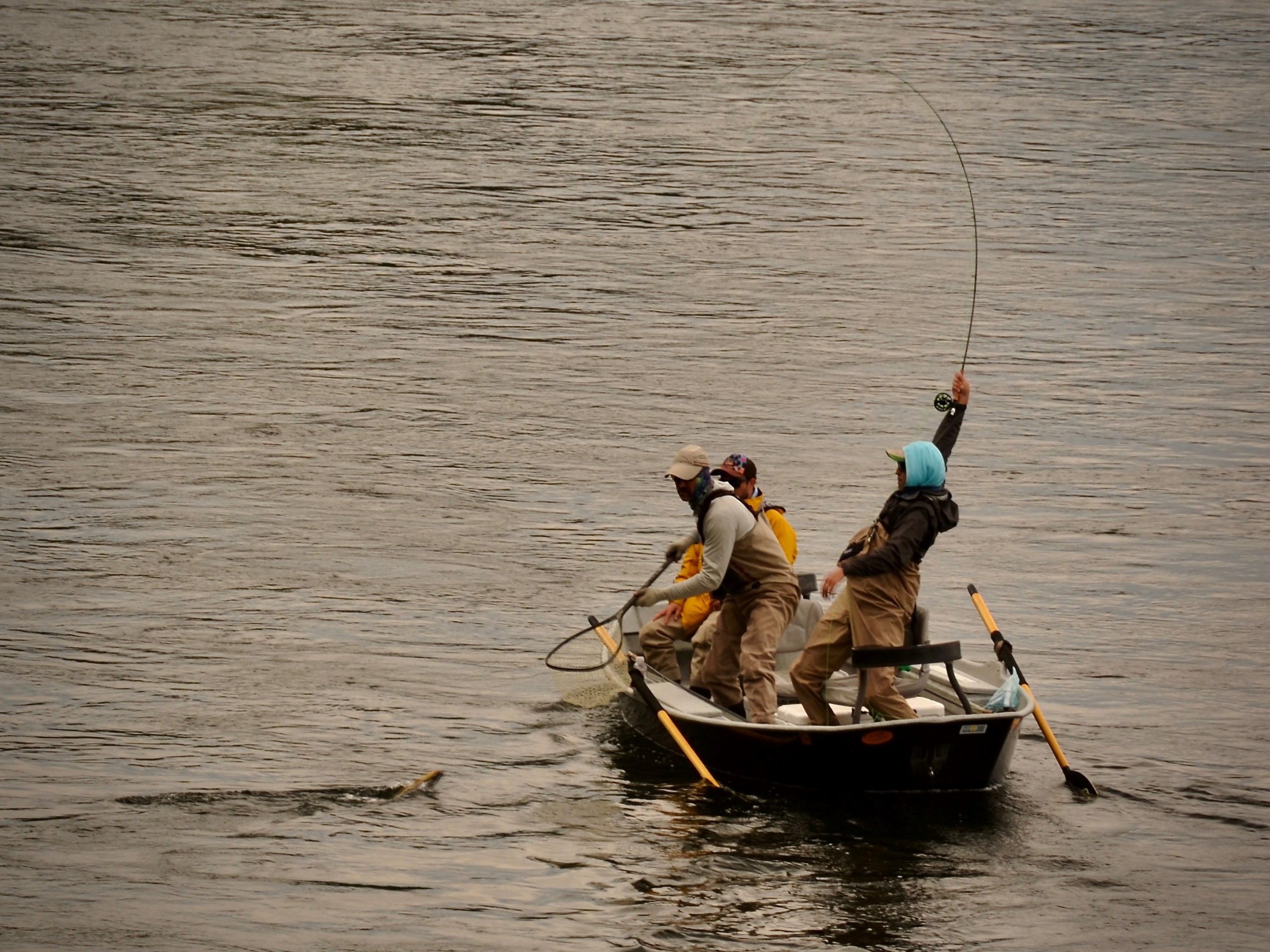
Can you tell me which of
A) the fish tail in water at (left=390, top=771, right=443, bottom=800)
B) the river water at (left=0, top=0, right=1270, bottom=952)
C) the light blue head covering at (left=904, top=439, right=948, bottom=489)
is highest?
the light blue head covering at (left=904, top=439, right=948, bottom=489)

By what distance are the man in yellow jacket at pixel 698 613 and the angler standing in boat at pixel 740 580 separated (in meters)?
0.13

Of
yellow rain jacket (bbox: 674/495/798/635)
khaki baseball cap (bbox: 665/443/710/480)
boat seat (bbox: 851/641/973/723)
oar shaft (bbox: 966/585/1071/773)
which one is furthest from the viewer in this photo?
yellow rain jacket (bbox: 674/495/798/635)

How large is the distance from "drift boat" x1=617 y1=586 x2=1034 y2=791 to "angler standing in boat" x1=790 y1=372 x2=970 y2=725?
175 millimetres

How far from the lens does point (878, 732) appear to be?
984 centimetres

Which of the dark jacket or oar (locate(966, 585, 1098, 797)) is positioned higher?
the dark jacket

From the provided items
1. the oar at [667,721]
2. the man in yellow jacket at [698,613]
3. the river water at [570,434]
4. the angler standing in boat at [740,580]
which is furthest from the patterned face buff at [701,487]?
the river water at [570,434]

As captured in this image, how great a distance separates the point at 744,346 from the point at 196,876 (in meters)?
14.7

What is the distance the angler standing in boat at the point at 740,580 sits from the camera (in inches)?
404

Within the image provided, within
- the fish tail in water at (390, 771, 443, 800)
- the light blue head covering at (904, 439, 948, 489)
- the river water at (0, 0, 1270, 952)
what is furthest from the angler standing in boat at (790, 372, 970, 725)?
the fish tail in water at (390, 771, 443, 800)

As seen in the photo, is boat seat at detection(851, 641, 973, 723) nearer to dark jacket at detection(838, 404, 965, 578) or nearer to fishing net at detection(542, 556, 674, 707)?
dark jacket at detection(838, 404, 965, 578)

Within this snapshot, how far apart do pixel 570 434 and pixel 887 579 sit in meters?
10.4

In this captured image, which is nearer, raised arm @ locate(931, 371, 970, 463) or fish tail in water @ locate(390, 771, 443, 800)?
raised arm @ locate(931, 371, 970, 463)

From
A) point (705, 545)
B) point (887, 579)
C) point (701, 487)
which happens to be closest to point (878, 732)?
point (887, 579)

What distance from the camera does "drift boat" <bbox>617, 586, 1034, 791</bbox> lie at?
9820 mm
